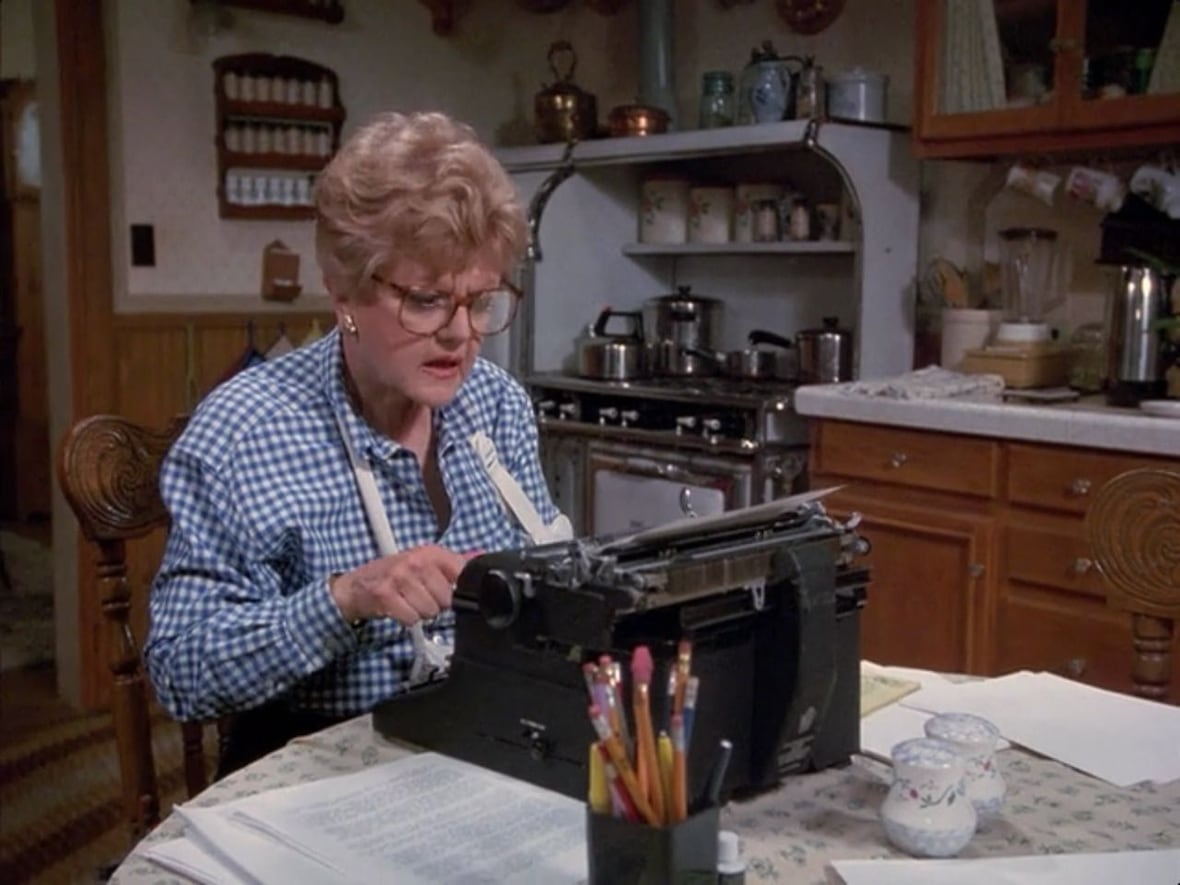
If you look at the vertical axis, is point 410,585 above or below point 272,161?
below

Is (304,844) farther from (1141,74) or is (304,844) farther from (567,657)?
(1141,74)

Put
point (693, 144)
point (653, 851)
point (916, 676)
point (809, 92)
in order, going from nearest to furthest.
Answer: point (653, 851) → point (916, 676) → point (809, 92) → point (693, 144)

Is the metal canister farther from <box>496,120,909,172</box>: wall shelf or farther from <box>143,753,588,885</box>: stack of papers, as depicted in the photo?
<box>143,753,588,885</box>: stack of papers

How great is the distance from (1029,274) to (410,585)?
2.37 metres

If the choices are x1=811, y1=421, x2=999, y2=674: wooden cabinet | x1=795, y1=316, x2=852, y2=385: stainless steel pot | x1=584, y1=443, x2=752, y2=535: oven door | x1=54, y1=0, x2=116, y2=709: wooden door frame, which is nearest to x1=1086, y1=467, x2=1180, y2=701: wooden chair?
x1=811, y1=421, x2=999, y2=674: wooden cabinet

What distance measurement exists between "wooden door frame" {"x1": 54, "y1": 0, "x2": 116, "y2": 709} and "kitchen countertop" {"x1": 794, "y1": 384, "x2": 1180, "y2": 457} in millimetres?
1906

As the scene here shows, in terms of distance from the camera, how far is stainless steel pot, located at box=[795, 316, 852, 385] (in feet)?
11.3

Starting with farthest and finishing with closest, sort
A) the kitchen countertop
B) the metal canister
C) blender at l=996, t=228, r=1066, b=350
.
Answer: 1. the metal canister
2. blender at l=996, t=228, r=1066, b=350
3. the kitchen countertop

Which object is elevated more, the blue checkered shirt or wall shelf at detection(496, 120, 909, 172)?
wall shelf at detection(496, 120, 909, 172)

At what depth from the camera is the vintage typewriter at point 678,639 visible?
1.08 meters

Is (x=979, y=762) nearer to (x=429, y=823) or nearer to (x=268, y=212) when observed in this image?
(x=429, y=823)

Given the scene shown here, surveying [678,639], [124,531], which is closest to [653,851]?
[678,639]

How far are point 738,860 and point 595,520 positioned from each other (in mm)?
2722

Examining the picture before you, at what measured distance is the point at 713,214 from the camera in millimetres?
3887
